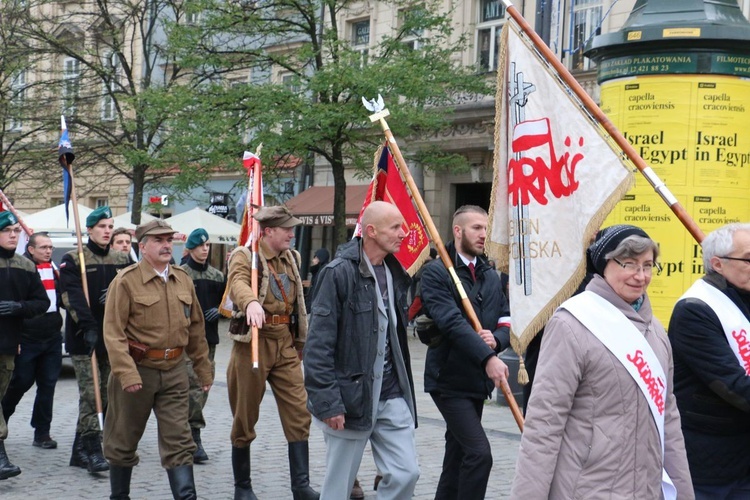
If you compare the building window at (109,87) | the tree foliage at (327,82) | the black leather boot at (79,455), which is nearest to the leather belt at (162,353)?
the black leather boot at (79,455)

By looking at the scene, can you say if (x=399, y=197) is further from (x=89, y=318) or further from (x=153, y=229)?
(x=89, y=318)

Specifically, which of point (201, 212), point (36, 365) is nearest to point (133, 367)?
point (36, 365)

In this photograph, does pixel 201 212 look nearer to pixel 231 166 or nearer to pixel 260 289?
pixel 231 166

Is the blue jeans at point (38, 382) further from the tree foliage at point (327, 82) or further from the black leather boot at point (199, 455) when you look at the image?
the tree foliage at point (327, 82)

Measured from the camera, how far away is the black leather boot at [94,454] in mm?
8305

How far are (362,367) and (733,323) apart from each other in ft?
6.23

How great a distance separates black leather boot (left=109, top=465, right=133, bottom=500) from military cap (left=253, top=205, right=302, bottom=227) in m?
1.80

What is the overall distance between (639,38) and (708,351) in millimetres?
3980

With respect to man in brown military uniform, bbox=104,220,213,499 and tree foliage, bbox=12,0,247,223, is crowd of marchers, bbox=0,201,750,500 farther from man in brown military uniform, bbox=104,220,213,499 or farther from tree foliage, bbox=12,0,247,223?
tree foliage, bbox=12,0,247,223

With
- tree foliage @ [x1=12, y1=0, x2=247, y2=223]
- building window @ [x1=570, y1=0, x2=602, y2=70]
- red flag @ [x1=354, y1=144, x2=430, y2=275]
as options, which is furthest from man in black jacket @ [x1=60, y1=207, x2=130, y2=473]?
building window @ [x1=570, y1=0, x2=602, y2=70]

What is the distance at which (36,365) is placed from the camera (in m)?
9.66

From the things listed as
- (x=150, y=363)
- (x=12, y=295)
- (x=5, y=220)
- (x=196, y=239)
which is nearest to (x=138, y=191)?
(x=196, y=239)

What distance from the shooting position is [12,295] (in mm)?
8812

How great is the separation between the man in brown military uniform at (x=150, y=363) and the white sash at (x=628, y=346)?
361cm
